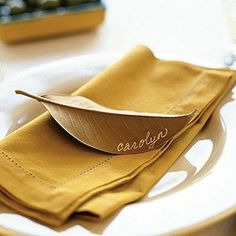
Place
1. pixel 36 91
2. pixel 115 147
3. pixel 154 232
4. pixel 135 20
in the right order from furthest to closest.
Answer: pixel 135 20
pixel 36 91
pixel 115 147
pixel 154 232

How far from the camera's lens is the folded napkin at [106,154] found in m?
0.51

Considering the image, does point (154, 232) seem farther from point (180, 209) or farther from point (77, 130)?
point (77, 130)

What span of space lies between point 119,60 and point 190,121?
0.16 m

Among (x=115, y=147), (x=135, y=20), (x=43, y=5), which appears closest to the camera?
(x=115, y=147)

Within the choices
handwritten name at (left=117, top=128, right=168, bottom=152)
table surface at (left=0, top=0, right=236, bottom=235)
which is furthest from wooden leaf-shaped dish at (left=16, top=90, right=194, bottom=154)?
A: table surface at (left=0, top=0, right=236, bottom=235)

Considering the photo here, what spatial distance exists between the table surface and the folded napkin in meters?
0.07

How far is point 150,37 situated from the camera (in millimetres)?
909

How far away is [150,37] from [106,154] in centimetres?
37

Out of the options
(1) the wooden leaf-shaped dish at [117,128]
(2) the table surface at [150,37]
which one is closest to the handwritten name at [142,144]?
(1) the wooden leaf-shaped dish at [117,128]

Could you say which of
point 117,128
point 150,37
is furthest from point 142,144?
point 150,37

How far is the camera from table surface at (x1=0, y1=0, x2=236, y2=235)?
0.85m

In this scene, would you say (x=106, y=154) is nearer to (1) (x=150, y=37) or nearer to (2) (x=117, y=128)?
(2) (x=117, y=128)

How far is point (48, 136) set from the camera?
0.60 m

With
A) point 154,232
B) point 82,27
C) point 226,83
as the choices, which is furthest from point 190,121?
point 82,27
